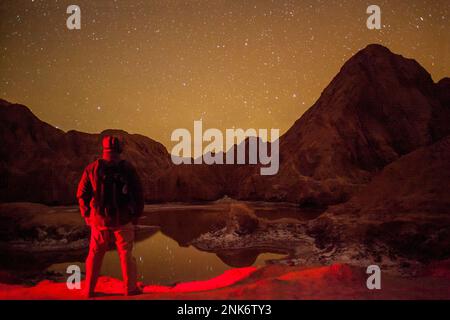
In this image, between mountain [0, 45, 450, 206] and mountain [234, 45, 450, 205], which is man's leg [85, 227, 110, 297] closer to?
mountain [0, 45, 450, 206]

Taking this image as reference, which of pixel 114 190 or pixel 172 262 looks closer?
pixel 114 190

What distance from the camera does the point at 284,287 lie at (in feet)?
16.5

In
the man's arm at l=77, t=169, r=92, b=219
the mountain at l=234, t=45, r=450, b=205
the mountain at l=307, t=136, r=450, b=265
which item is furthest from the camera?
the mountain at l=234, t=45, r=450, b=205

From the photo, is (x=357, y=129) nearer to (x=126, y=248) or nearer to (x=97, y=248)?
(x=126, y=248)

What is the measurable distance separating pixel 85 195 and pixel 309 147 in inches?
111

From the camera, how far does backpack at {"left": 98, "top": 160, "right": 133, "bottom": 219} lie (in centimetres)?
459

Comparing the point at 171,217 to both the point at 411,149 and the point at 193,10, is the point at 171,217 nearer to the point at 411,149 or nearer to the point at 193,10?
the point at 193,10

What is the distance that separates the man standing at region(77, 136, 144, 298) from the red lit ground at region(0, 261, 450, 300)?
503 mm

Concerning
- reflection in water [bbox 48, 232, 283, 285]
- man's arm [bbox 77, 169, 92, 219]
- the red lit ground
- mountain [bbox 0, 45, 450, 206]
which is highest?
mountain [bbox 0, 45, 450, 206]

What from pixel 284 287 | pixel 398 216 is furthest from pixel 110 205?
pixel 398 216

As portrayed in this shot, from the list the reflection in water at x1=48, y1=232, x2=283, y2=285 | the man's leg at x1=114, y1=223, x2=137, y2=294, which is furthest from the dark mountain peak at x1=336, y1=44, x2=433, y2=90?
the man's leg at x1=114, y1=223, x2=137, y2=294
